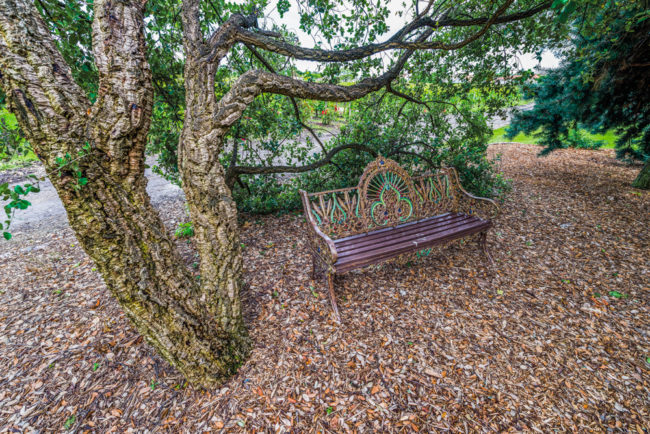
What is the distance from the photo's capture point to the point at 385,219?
3264 mm

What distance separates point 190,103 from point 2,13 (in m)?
0.95

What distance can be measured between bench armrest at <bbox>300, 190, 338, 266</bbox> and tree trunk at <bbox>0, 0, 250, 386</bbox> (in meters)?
1.15

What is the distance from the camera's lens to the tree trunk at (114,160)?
122 centimetres

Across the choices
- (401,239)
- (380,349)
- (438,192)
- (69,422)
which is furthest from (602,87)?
(69,422)

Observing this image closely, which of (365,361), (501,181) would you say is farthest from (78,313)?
(501,181)

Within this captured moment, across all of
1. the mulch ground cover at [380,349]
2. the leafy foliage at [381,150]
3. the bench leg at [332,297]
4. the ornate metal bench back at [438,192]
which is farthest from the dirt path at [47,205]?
the bench leg at [332,297]

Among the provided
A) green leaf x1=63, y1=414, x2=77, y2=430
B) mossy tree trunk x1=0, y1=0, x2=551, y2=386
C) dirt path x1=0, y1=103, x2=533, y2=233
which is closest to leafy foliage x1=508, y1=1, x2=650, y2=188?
dirt path x1=0, y1=103, x2=533, y2=233

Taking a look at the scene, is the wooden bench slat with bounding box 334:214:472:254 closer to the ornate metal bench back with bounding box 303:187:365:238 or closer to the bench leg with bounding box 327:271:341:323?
the ornate metal bench back with bounding box 303:187:365:238

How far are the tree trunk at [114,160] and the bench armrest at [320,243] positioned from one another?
1154 millimetres

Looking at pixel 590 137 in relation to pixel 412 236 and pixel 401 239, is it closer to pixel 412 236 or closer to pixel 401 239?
pixel 412 236

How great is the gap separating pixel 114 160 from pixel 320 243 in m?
1.82

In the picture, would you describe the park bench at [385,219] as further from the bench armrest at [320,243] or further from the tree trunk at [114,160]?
the tree trunk at [114,160]

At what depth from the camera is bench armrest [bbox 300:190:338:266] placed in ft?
8.18

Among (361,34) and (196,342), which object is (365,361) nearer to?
(196,342)
